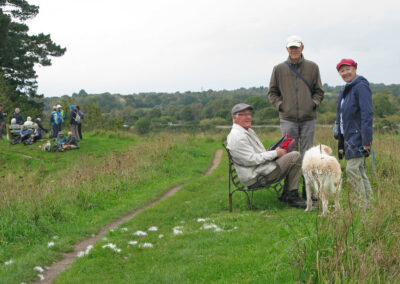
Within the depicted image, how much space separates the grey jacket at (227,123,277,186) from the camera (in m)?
6.79

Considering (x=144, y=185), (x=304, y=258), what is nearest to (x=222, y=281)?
(x=304, y=258)

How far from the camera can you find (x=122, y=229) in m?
6.83

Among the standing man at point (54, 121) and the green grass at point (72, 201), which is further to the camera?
the standing man at point (54, 121)

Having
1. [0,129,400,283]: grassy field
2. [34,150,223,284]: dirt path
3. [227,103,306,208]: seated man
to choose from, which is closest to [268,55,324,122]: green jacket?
[227,103,306,208]: seated man

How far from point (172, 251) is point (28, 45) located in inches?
1360

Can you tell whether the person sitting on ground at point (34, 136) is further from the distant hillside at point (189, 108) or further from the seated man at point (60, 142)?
the distant hillside at point (189, 108)

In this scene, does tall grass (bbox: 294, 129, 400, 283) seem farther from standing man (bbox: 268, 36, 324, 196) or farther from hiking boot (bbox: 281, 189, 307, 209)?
standing man (bbox: 268, 36, 324, 196)

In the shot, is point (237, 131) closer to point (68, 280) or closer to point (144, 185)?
point (68, 280)

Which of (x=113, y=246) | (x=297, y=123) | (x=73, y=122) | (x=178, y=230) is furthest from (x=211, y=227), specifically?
(x=73, y=122)

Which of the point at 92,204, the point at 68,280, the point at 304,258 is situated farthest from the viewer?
the point at 92,204

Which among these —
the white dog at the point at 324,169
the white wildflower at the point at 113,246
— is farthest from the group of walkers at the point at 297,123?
the white wildflower at the point at 113,246

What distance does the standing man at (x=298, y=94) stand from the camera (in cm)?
726

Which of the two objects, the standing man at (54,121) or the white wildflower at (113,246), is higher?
the standing man at (54,121)

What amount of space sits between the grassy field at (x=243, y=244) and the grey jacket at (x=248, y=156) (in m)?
0.70
